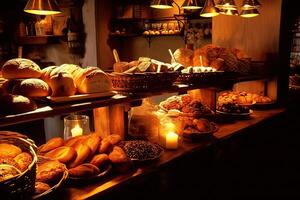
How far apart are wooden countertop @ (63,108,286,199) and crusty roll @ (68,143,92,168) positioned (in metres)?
0.16

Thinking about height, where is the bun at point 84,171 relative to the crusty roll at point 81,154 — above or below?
below

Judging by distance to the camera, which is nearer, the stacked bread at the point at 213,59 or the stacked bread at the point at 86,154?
the stacked bread at the point at 86,154

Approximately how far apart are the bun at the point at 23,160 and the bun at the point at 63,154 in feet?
0.89

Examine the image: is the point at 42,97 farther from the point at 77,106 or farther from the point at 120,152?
the point at 120,152

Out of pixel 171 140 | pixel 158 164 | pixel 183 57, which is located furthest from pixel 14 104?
pixel 183 57

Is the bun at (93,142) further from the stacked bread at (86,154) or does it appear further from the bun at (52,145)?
the bun at (52,145)

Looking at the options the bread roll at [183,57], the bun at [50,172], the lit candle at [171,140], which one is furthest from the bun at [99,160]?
the bread roll at [183,57]

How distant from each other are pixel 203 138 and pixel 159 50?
14.2ft

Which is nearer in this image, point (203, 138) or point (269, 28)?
point (203, 138)

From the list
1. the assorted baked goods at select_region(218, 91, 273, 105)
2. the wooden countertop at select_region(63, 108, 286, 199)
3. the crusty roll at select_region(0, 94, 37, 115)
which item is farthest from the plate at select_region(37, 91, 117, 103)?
the assorted baked goods at select_region(218, 91, 273, 105)

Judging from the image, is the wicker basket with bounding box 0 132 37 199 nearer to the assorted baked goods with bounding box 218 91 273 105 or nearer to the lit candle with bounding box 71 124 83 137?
the lit candle with bounding box 71 124 83 137

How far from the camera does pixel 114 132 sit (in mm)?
2629

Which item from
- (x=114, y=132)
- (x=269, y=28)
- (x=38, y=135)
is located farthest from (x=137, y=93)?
(x=38, y=135)

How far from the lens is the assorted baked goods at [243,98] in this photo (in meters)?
3.84
